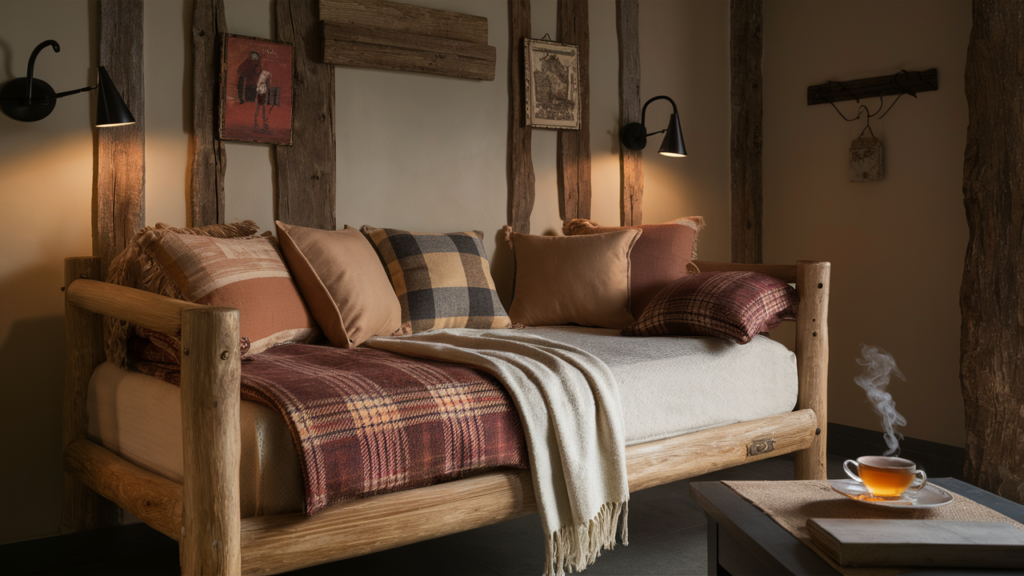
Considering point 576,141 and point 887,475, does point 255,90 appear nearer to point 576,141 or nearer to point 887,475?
point 576,141

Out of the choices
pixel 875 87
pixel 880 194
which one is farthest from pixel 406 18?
pixel 880 194

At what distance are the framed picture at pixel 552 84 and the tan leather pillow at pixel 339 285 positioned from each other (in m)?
1.14

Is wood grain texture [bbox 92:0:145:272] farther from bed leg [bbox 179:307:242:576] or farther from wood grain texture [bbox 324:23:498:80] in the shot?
bed leg [bbox 179:307:242:576]

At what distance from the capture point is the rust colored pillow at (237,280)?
83.6 inches

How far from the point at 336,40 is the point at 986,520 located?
2426 millimetres

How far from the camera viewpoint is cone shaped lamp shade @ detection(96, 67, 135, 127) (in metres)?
2.25

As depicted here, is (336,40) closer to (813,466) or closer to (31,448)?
(31,448)

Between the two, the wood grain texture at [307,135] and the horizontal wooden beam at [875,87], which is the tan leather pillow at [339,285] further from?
the horizontal wooden beam at [875,87]

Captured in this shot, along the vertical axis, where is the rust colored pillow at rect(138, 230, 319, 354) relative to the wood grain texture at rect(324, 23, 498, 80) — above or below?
below

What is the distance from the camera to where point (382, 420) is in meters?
1.70

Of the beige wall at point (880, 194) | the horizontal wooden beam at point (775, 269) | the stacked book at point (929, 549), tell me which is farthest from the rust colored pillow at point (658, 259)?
the stacked book at point (929, 549)

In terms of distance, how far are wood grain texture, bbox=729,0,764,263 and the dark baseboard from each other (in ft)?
3.06

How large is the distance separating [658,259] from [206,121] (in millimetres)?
1717

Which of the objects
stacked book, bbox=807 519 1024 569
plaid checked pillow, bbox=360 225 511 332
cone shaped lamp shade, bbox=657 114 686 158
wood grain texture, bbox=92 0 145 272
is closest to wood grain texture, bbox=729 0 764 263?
cone shaped lamp shade, bbox=657 114 686 158
